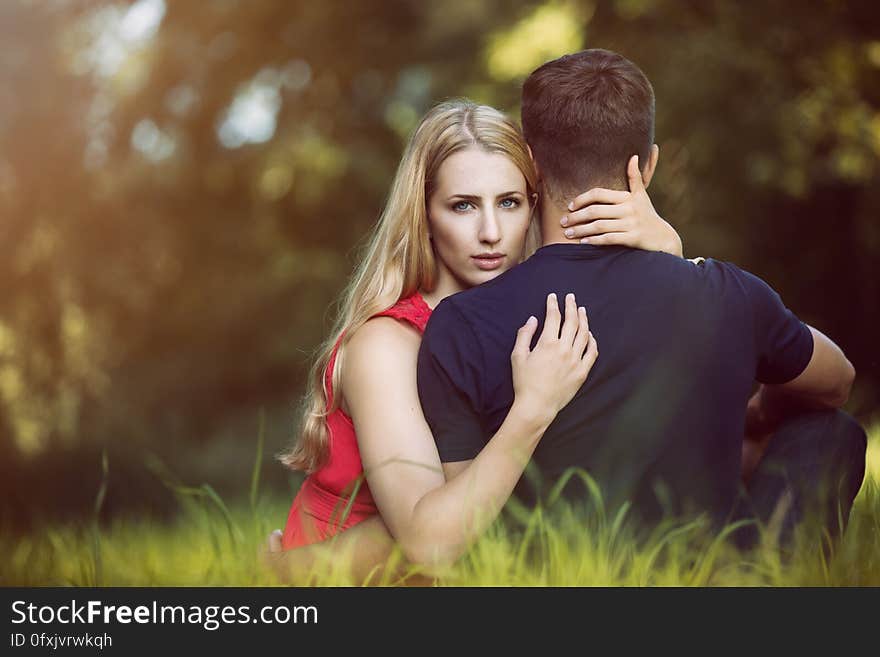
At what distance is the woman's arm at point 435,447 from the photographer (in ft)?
6.79

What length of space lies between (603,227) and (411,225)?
26.0 inches

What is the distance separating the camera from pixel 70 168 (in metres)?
6.95

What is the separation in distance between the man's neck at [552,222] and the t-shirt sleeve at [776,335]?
0.40 m

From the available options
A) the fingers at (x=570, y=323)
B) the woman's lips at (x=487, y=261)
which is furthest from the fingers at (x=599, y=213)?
the woman's lips at (x=487, y=261)

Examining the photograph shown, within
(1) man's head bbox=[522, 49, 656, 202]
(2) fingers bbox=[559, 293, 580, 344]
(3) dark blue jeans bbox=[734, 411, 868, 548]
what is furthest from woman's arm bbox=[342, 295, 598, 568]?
(3) dark blue jeans bbox=[734, 411, 868, 548]

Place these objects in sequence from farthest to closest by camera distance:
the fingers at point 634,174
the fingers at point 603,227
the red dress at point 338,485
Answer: the red dress at point 338,485, the fingers at point 634,174, the fingers at point 603,227

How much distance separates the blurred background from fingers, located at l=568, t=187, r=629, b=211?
3.72 metres

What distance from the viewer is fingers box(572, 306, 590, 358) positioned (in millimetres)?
2121

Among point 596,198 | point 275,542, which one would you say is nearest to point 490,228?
point 596,198

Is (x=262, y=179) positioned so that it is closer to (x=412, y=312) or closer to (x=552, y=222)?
(x=412, y=312)

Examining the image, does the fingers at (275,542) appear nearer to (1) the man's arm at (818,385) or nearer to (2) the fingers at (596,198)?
(2) the fingers at (596,198)

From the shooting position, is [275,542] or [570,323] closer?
[570,323]

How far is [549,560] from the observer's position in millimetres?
2117

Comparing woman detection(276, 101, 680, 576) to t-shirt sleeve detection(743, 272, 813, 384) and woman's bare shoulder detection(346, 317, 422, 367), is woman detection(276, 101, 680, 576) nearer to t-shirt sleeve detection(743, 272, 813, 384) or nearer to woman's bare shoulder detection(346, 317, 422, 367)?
woman's bare shoulder detection(346, 317, 422, 367)
